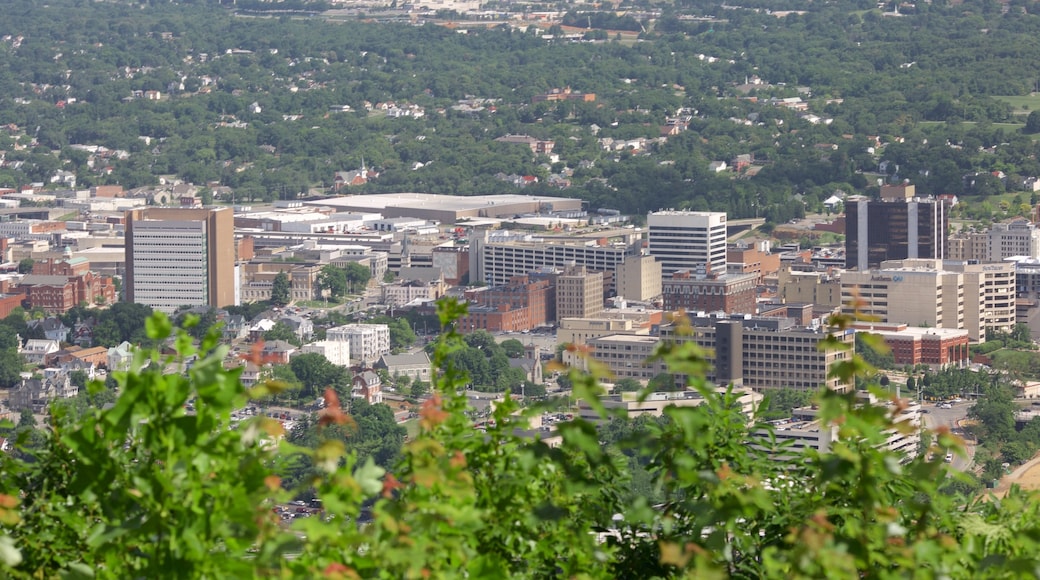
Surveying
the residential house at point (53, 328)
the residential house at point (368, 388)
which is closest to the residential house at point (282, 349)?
the residential house at point (368, 388)

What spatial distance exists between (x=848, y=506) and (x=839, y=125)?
3937 centimetres

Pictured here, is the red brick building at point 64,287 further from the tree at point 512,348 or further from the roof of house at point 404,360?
the tree at point 512,348

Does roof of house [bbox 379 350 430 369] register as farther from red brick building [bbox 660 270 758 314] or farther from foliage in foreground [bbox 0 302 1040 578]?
foliage in foreground [bbox 0 302 1040 578]

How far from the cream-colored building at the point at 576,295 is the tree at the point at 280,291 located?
4.14 meters

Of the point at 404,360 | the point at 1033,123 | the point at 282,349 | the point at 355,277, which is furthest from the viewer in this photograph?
the point at 1033,123

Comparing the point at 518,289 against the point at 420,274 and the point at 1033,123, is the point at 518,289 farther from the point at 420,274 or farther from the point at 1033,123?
the point at 1033,123

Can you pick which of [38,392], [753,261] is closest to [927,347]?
[753,261]

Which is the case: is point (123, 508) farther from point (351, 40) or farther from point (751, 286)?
point (351, 40)

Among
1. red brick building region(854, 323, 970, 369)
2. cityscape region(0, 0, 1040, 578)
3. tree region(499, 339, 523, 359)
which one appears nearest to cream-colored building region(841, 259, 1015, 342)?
cityscape region(0, 0, 1040, 578)

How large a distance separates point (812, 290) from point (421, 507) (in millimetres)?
23575

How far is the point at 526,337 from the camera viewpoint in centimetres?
2498

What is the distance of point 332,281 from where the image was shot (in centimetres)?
2981

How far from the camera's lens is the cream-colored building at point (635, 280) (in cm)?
2788

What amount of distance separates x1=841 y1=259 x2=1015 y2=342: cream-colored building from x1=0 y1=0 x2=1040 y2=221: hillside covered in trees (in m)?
9.18
